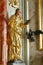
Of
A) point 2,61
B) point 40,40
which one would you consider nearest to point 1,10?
point 2,61

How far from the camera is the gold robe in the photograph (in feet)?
10.1

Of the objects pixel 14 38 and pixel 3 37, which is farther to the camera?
pixel 14 38

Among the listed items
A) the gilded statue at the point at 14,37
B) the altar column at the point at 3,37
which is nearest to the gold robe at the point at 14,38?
the gilded statue at the point at 14,37

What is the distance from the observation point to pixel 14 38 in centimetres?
316

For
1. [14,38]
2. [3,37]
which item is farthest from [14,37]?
[3,37]

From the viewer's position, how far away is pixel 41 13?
3.71 meters

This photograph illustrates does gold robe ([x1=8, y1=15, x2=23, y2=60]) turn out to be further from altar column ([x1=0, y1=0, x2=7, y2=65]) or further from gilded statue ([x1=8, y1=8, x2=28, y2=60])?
altar column ([x1=0, y1=0, x2=7, y2=65])

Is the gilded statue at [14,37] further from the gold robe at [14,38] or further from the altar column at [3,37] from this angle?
the altar column at [3,37]

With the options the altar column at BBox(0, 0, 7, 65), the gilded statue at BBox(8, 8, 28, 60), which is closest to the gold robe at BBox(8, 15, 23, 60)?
the gilded statue at BBox(8, 8, 28, 60)

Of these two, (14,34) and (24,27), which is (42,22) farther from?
(14,34)

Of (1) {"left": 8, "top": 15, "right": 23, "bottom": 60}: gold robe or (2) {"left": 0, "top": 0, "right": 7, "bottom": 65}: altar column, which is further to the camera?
(1) {"left": 8, "top": 15, "right": 23, "bottom": 60}: gold robe

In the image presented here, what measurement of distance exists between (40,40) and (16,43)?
0.59m

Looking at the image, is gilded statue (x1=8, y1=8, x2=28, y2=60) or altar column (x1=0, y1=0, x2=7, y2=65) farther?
gilded statue (x1=8, y1=8, x2=28, y2=60)

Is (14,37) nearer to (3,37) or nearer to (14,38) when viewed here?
(14,38)
